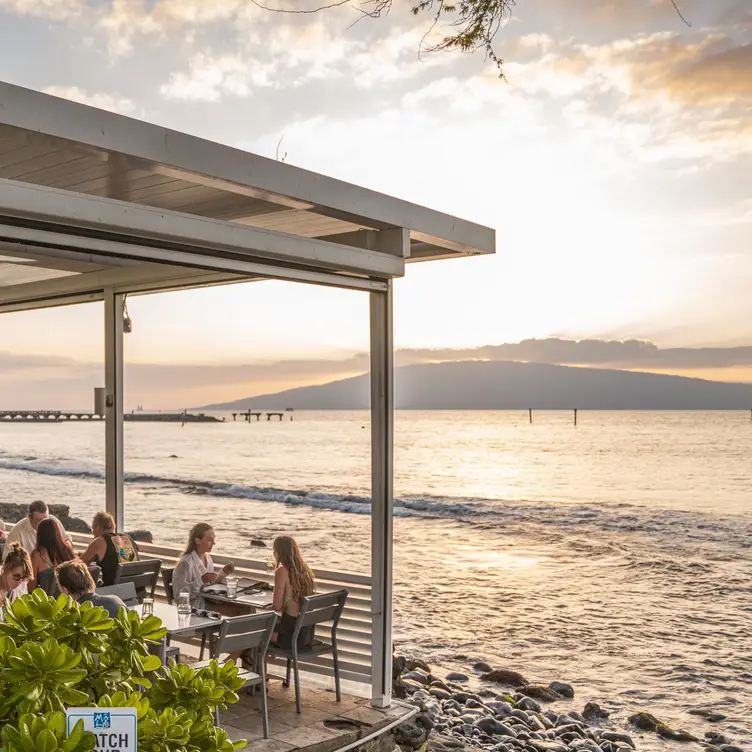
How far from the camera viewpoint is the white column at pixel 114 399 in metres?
Result: 8.30

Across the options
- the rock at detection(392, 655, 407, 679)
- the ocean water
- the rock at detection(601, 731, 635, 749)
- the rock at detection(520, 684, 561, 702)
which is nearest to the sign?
the rock at detection(601, 731, 635, 749)

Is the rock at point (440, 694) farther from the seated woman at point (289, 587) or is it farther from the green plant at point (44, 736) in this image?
the green plant at point (44, 736)

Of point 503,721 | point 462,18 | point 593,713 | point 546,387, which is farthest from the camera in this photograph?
point 546,387

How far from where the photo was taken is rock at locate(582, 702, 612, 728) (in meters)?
11.2

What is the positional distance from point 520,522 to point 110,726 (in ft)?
110

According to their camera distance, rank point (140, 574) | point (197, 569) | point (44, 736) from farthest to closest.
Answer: point (140, 574) < point (197, 569) < point (44, 736)

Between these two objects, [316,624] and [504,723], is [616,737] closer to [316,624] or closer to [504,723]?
[504,723]

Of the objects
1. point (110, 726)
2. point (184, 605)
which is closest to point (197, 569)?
point (184, 605)

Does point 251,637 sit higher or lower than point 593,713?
higher

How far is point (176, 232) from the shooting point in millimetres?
4566

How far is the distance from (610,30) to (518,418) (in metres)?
59.3

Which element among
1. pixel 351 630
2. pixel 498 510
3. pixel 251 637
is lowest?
pixel 498 510

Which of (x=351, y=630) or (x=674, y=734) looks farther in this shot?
(x=674, y=734)

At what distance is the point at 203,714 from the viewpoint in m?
1.83
